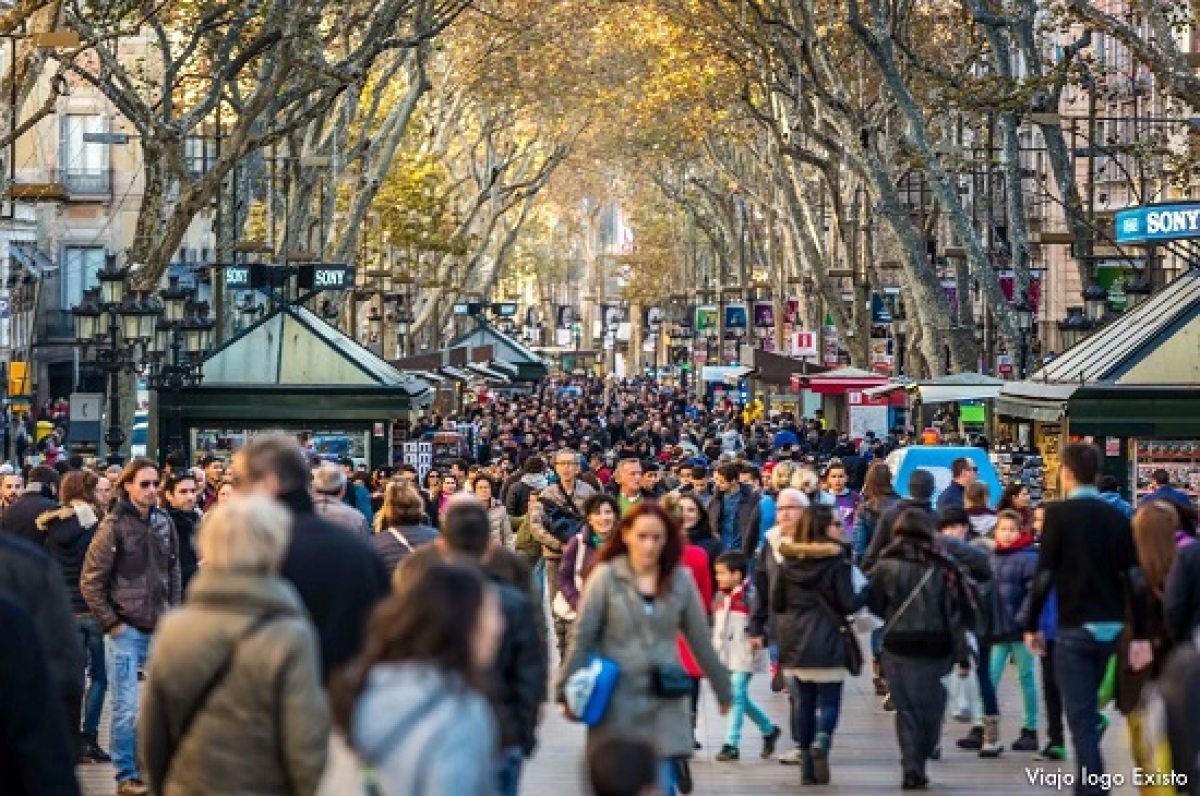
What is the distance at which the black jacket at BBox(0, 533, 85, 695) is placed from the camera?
9320mm

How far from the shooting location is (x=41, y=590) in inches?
369

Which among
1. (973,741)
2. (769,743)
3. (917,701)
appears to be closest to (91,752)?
(769,743)

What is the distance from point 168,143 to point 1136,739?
20051 millimetres

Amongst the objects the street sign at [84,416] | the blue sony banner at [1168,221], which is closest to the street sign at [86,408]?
the street sign at [84,416]

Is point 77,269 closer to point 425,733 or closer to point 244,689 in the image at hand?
point 244,689

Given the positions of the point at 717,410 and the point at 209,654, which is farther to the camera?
the point at 717,410

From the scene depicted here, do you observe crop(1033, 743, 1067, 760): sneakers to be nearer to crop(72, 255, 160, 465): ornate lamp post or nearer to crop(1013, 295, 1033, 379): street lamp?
crop(72, 255, 160, 465): ornate lamp post

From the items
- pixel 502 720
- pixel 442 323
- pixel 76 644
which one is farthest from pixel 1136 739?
pixel 442 323

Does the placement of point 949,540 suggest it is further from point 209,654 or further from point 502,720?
point 209,654

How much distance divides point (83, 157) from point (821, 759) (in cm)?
5946

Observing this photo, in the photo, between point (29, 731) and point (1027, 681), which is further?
point (1027, 681)

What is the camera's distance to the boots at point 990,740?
49.8 ft

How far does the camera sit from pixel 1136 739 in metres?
12.0

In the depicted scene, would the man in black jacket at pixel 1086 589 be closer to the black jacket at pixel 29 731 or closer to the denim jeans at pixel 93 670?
the denim jeans at pixel 93 670
